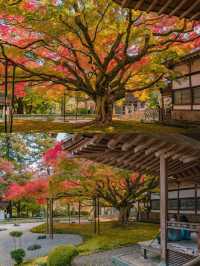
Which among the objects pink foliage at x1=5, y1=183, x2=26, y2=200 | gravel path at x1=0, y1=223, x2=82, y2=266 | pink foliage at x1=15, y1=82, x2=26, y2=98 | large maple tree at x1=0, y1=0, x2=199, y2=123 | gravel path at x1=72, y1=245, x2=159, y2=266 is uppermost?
large maple tree at x1=0, y1=0, x2=199, y2=123

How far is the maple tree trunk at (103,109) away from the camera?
13.2 m

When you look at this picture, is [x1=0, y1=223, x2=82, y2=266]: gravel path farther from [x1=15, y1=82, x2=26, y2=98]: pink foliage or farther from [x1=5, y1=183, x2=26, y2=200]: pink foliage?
[x1=15, y1=82, x2=26, y2=98]: pink foliage

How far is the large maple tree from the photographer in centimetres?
1082

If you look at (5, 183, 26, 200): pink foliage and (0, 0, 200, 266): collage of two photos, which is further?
(5, 183, 26, 200): pink foliage

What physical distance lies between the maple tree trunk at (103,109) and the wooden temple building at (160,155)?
278cm

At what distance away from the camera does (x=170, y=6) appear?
4.02 m

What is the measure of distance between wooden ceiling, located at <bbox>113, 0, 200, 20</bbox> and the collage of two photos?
1 cm

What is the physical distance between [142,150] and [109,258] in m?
5.25

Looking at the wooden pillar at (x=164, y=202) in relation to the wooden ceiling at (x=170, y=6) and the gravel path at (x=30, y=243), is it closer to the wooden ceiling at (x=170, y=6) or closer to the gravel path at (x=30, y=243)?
the wooden ceiling at (x=170, y=6)

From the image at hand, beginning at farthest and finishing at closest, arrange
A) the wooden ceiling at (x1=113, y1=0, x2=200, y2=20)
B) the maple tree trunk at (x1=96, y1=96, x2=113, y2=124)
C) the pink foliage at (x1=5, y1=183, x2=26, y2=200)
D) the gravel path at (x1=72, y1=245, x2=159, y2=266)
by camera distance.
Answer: the pink foliage at (x1=5, y1=183, x2=26, y2=200)
the maple tree trunk at (x1=96, y1=96, x2=113, y2=124)
the gravel path at (x1=72, y1=245, x2=159, y2=266)
the wooden ceiling at (x1=113, y1=0, x2=200, y2=20)

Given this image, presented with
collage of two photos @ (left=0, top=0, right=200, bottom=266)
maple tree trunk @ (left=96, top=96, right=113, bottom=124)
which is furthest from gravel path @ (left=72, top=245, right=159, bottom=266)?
maple tree trunk @ (left=96, top=96, right=113, bottom=124)

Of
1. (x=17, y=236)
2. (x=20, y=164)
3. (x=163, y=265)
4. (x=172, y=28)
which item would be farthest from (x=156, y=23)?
(x=20, y=164)

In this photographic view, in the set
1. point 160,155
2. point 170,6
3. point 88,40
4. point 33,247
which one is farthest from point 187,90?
point 170,6

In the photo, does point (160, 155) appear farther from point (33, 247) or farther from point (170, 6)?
point (33, 247)
